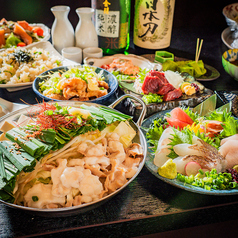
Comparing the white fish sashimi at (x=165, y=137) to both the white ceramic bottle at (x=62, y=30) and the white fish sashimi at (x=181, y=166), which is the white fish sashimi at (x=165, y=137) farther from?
the white ceramic bottle at (x=62, y=30)

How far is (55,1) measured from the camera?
9.21 feet

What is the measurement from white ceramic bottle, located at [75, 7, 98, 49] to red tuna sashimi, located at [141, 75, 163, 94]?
78 cm

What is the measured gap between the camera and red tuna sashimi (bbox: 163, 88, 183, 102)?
1.50 metres

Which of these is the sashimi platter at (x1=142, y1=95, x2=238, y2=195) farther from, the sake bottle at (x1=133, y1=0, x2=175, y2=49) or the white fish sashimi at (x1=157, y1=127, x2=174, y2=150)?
the sake bottle at (x1=133, y1=0, x2=175, y2=49)

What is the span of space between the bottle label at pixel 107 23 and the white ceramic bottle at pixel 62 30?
25 cm

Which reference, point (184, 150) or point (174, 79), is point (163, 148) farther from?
point (174, 79)

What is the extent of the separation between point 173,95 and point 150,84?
16cm

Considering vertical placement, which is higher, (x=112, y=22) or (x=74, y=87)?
(x=112, y=22)

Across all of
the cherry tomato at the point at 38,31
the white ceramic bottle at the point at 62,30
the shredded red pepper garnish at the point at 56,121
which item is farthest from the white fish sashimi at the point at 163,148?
the cherry tomato at the point at 38,31

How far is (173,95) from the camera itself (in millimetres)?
1507

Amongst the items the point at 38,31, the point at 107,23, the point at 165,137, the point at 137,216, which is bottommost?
the point at 137,216

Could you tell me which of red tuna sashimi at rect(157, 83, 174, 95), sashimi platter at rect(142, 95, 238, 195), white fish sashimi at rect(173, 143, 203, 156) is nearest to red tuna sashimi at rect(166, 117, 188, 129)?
sashimi platter at rect(142, 95, 238, 195)

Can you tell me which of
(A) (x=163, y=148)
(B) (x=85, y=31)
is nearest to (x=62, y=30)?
(B) (x=85, y=31)

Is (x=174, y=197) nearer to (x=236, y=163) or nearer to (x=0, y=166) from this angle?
(x=236, y=163)
